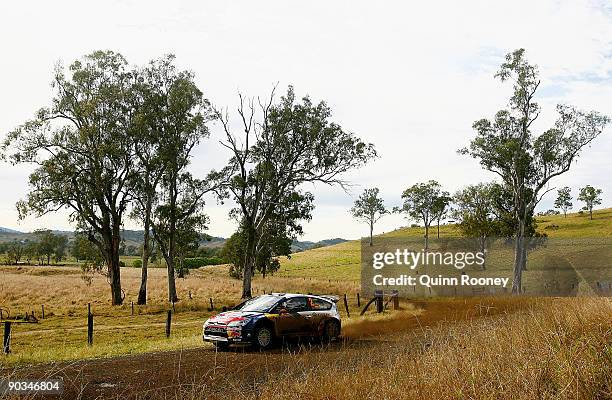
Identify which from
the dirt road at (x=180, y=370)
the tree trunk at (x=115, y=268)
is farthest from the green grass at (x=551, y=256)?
the dirt road at (x=180, y=370)

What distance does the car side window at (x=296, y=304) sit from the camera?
57.5 feet

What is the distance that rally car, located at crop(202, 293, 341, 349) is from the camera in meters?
16.1

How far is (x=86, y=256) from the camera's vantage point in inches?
1845

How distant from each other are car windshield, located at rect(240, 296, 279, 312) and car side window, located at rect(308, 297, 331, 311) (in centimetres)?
125

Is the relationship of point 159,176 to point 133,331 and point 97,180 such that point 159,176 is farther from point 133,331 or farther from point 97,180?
point 133,331

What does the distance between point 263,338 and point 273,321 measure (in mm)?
627

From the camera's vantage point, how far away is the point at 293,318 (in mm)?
17297

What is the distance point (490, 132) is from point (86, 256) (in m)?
36.7

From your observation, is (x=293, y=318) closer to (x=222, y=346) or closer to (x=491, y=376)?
(x=222, y=346)

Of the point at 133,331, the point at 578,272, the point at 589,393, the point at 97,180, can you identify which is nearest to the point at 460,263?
the point at 578,272

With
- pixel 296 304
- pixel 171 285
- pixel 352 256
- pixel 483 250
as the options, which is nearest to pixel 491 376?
pixel 296 304

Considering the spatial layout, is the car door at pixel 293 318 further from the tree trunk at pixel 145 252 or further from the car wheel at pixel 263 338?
the tree trunk at pixel 145 252

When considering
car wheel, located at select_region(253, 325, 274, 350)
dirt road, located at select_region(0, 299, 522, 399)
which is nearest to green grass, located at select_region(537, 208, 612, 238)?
car wheel, located at select_region(253, 325, 274, 350)

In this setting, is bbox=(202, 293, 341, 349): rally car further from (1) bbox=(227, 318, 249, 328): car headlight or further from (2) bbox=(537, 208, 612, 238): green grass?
(2) bbox=(537, 208, 612, 238): green grass
